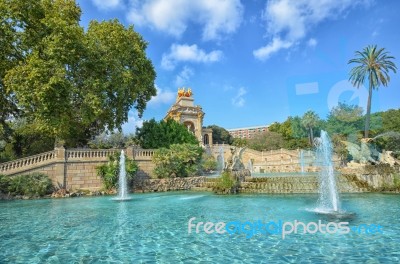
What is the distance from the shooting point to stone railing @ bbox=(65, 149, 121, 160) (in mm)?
20047

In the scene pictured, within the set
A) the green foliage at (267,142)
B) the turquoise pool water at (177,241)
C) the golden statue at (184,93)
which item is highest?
the golden statue at (184,93)

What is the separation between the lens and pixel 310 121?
54781 mm

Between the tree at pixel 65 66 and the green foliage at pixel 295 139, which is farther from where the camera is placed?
the green foliage at pixel 295 139

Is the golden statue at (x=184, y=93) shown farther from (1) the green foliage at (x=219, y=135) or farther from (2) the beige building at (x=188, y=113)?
(1) the green foliage at (x=219, y=135)

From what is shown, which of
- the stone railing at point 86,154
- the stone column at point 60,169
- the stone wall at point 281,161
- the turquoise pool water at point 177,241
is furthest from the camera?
the stone wall at point 281,161

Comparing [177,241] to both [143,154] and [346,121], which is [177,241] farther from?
[346,121]

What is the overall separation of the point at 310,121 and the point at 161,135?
37.9 metres

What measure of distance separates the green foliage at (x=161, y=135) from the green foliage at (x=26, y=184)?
8.87 m

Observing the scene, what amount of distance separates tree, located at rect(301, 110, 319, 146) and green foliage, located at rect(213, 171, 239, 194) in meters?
40.0

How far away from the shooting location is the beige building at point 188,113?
59125mm

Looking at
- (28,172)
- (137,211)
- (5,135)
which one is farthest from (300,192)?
(5,135)

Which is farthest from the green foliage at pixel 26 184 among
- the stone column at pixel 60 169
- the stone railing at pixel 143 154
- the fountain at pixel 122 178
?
the stone railing at pixel 143 154

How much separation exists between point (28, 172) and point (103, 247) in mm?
14591

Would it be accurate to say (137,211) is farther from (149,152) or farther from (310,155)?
(310,155)
